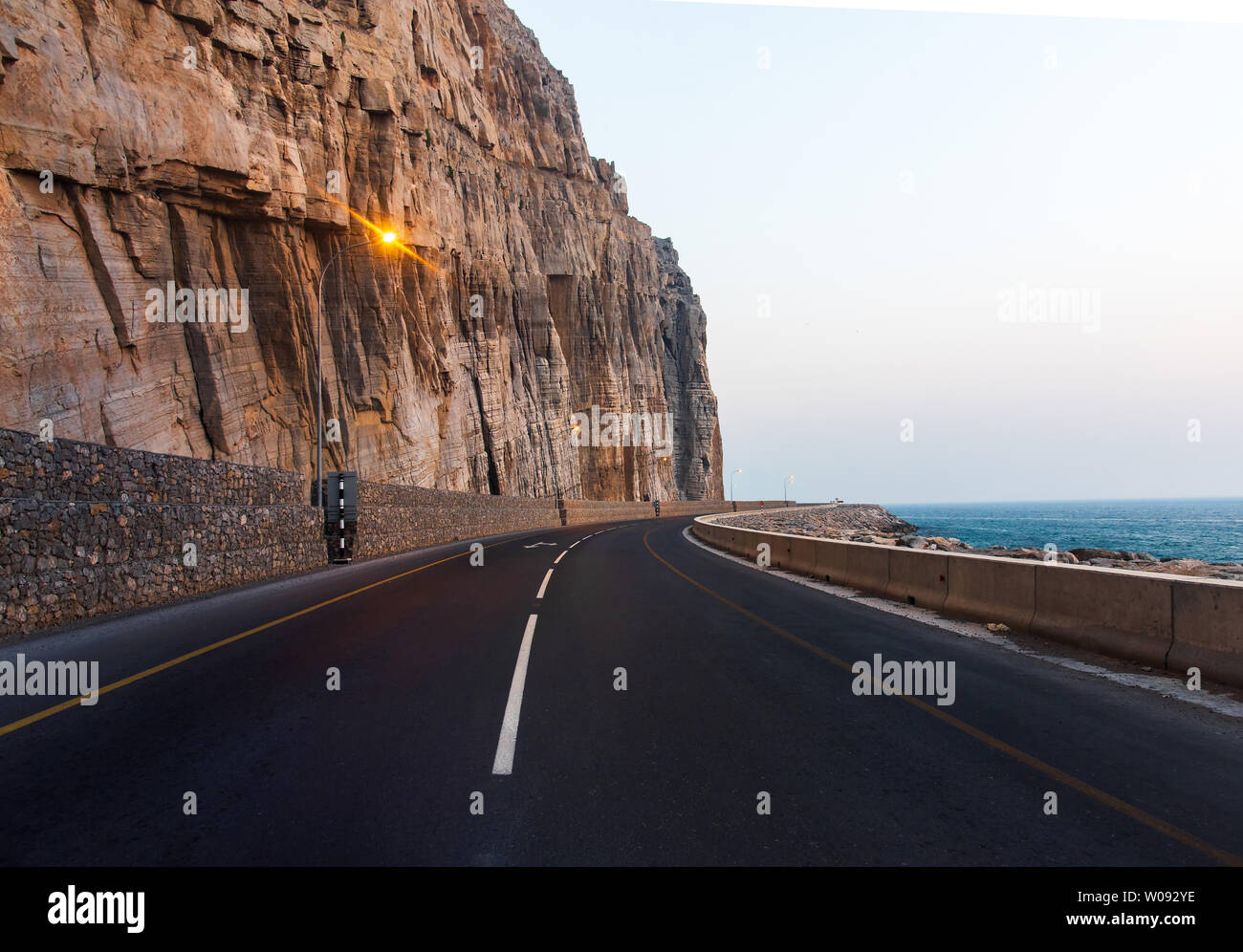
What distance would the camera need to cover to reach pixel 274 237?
107 ft

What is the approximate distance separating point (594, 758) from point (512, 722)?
1035mm

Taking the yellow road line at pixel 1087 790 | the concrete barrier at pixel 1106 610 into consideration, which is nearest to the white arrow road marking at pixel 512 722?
the yellow road line at pixel 1087 790

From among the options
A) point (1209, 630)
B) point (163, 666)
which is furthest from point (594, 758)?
point (1209, 630)

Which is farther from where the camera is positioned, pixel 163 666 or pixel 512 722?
pixel 163 666

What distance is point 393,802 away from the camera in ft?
14.0

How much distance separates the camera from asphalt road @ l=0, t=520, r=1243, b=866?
380 centimetres

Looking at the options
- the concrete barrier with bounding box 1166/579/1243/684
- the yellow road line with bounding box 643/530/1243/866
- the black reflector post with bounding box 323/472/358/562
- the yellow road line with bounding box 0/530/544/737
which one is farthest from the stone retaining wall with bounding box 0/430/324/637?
the concrete barrier with bounding box 1166/579/1243/684

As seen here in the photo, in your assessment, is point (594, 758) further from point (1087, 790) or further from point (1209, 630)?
point (1209, 630)

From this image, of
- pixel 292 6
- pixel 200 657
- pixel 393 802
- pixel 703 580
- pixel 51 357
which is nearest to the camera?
pixel 393 802

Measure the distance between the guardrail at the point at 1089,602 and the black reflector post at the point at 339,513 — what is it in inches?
571

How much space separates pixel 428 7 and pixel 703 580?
48917mm

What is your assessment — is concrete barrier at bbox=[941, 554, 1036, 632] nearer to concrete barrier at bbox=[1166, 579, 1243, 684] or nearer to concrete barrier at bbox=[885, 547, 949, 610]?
concrete barrier at bbox=[885, 547, 949, 610]
